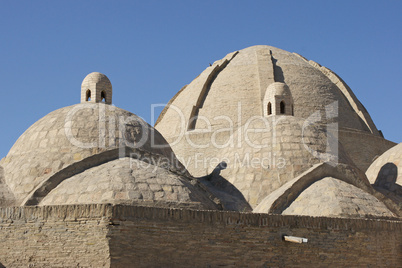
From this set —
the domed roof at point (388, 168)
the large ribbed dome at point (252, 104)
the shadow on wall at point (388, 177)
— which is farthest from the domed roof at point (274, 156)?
the large ribbed dome at point (252, 104)

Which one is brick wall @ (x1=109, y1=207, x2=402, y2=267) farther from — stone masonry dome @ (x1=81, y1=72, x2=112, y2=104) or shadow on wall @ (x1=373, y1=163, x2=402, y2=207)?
stone masonry dome @ (x1=81, y1=72, x2=112, y2=104)

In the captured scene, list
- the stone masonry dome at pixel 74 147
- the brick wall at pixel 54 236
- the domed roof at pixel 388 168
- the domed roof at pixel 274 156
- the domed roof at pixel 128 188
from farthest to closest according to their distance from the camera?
the domed roof at pixel 388 168, the domed roof at pixel 274 156, the stone masonry dome at pixel 74 147, the domed roof at pixel 128 188, the brick wall at pixel 54 236

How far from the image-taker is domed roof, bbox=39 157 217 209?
11.5 meters

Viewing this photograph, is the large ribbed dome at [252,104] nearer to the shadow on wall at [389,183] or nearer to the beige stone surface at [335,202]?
the shadow on wall at [389,183]

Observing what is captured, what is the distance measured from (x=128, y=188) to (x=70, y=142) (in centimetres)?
Result: 269

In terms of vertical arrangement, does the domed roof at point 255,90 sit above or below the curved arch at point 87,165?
above

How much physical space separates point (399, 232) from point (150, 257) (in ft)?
19.3

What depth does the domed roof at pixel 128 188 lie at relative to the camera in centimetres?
1147

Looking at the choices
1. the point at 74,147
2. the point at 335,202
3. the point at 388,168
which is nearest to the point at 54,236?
the point at 74,147

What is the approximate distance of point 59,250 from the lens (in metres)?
10.2

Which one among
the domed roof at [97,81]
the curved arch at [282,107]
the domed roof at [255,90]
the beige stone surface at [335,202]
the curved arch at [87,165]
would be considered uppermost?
the domed roof at [255,90]

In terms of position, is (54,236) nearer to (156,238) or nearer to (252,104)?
(156,238)

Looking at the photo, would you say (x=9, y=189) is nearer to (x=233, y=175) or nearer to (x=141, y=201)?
(x=141, y=201)

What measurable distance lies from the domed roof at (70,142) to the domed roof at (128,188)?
0.65 m
